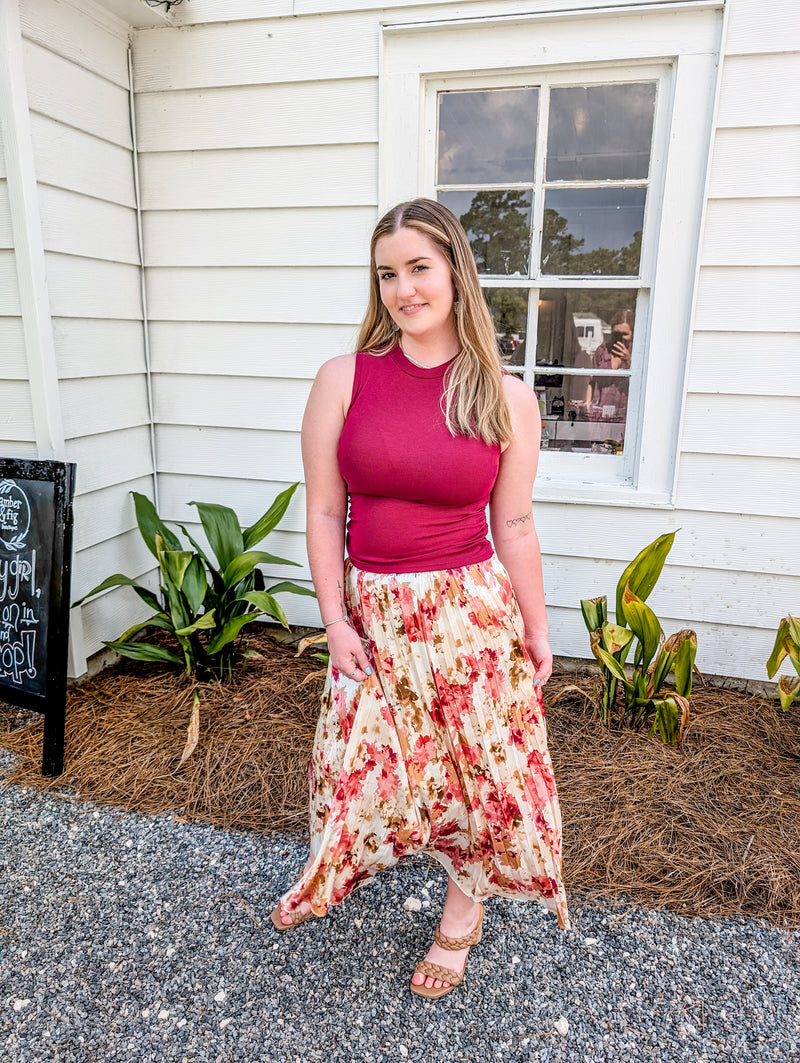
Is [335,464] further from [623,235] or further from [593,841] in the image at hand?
[623,235]

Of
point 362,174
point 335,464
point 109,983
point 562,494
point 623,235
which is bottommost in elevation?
point 109,983

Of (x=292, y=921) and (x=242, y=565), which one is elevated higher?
(x=242, y=565)

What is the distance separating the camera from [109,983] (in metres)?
1.71

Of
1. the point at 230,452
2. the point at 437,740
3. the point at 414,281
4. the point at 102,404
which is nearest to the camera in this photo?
the point at 414,281

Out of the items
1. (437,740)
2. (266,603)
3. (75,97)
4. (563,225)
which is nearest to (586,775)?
(437,740)

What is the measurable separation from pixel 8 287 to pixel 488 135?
190 cm

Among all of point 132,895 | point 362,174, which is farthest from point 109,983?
point 362,174

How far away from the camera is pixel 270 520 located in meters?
3.05

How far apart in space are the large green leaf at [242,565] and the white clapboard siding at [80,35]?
195cm

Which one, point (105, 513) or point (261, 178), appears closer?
point (261, 178)

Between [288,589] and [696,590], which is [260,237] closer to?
[288,589]

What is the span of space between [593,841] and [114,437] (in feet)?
7.92

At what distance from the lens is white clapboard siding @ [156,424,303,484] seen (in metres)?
3.20

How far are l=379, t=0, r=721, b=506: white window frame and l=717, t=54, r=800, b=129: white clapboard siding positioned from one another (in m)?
0.06
